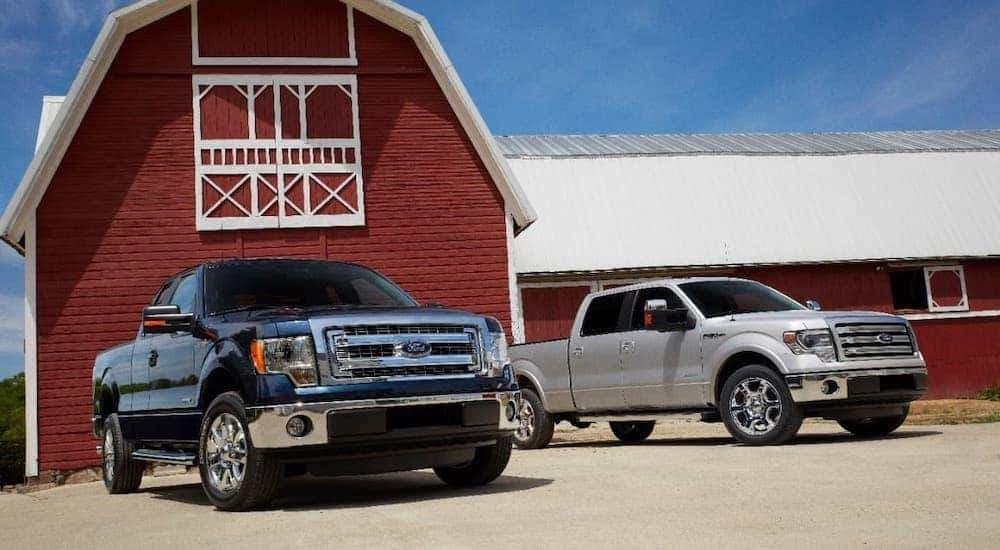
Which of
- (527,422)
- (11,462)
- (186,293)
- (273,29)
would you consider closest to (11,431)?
(11,462)

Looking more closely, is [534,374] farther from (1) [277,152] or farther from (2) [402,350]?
(2) [402,350]

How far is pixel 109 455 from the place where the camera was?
32.9ft

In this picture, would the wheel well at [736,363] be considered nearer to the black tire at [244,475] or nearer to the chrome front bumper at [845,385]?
the chrome front bumper at [845,385]

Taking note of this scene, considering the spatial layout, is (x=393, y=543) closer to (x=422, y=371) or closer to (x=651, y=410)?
(x=422, y=371)

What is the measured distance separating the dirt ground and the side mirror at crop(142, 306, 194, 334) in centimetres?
137

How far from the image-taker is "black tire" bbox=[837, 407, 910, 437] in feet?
38.0

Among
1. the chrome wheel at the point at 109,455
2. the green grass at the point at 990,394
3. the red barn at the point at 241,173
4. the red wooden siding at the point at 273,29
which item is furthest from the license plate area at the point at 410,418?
the green grass at the point at 990,394

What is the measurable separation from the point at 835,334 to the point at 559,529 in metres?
6.02

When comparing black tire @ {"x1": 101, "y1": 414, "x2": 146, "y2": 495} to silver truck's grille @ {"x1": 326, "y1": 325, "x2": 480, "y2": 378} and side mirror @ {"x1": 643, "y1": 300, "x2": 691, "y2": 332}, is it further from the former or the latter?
side mirror @ {"x1": 643, "y1": 300, "x2": 691, "y2": 332}

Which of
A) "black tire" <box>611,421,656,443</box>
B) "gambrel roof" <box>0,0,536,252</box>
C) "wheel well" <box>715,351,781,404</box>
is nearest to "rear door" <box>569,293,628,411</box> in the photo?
"wheel well" <box>715,351,781,404</box>

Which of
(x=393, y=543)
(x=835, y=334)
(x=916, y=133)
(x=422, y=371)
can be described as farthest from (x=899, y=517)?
(x=916, y=133)

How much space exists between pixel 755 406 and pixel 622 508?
482 centimetres

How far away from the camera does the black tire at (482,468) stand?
26.5 feet

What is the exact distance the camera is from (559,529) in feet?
18.6
